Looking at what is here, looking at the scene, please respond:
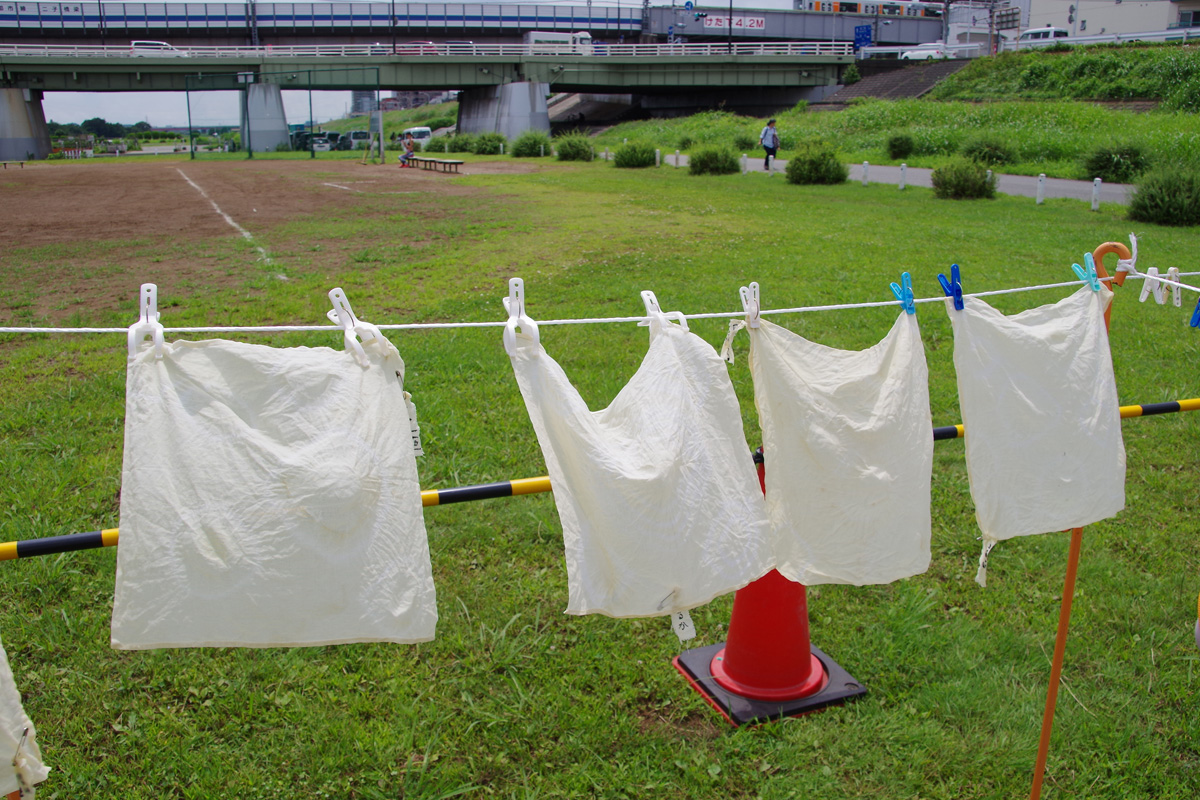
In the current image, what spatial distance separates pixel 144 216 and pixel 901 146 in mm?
22116

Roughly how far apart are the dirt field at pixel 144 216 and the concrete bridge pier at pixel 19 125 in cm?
1946

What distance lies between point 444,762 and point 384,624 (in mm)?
1384

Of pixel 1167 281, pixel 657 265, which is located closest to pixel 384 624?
pixel 1167 281

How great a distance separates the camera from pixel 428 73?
52625 millimetres

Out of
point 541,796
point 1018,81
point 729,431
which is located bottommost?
point 541,796

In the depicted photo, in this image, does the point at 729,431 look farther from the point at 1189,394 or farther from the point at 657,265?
the point at 657,265

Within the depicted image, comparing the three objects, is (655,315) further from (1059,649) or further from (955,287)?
(1059,649)

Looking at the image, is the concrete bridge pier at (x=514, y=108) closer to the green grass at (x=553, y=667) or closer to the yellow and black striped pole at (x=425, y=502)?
the green grass at (x=553, y=667)

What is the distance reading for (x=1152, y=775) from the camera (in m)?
3.03

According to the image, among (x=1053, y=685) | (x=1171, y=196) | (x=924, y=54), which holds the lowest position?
(x=1053, y=685)

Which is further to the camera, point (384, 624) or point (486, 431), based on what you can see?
point (486, 431)

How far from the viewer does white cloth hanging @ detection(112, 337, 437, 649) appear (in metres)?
1.81

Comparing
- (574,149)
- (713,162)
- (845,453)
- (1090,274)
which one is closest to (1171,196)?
(713,162)

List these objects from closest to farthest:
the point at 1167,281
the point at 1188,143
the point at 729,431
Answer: the point at 729,431, the point at 1167,281, the point at 1188,143
